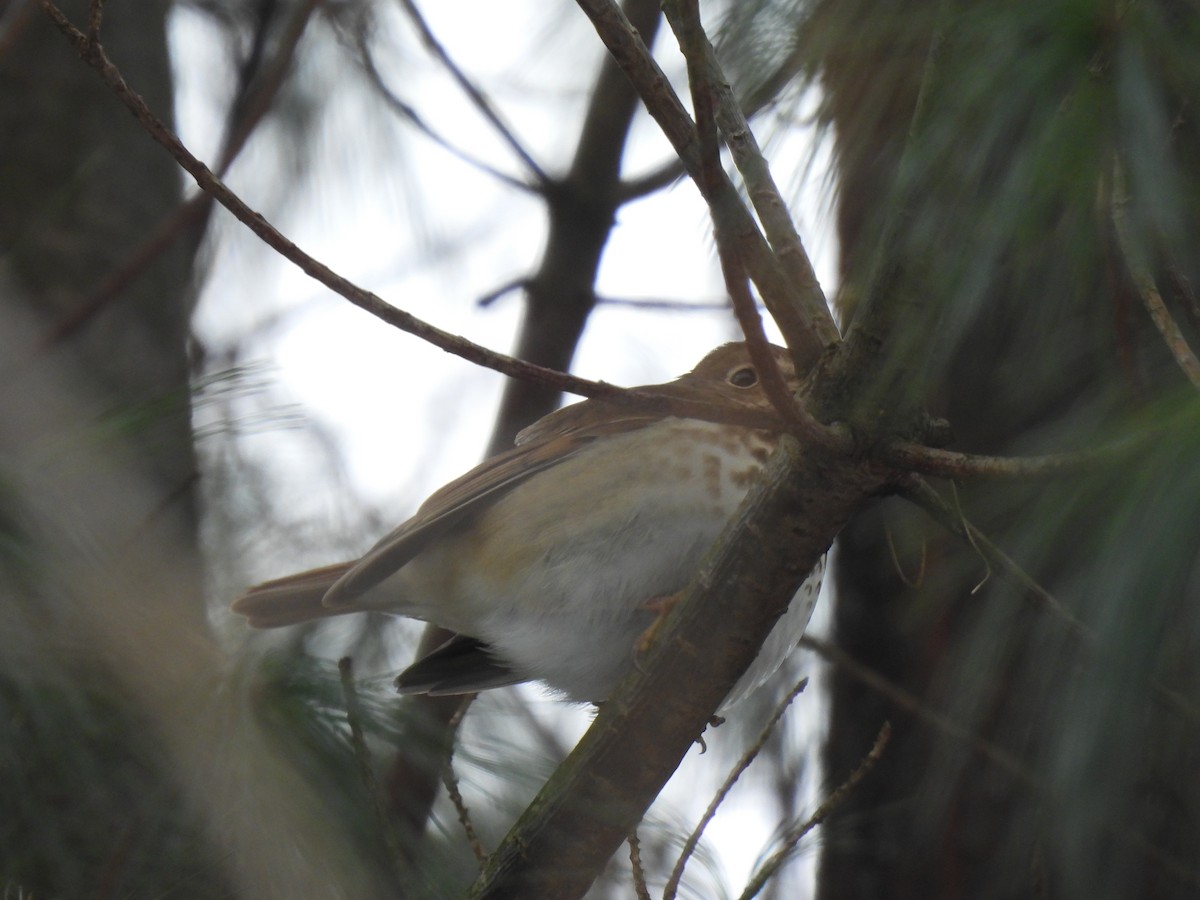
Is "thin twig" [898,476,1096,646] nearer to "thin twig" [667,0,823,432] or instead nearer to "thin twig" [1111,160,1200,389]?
"thin twig" [1111,160,1200,389]

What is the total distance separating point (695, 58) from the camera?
44.2 inches

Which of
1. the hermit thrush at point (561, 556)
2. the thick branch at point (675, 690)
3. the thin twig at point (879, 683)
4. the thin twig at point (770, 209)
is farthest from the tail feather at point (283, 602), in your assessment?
the thin twig at point (770, 209)

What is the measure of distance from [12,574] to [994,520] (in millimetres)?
1529

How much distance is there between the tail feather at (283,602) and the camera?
2.52 metres

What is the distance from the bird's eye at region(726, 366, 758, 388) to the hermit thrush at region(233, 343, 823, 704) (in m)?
0.11

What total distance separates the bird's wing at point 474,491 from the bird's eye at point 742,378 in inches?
14.6

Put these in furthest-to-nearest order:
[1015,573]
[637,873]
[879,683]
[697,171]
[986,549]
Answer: [879,683]
[637,873]
[986,549]
[1015,573]
[697,171]

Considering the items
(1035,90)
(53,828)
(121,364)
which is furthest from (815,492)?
(121,364)

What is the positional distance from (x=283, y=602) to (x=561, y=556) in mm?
572

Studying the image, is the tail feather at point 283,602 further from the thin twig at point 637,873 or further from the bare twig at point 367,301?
the bare twig at point 367,301

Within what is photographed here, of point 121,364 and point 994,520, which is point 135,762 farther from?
point 994,520

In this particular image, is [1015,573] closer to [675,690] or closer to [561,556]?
[675,690]

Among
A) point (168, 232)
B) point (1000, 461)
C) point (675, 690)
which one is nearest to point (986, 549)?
point (1000, 461)

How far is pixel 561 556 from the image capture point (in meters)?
2.40
